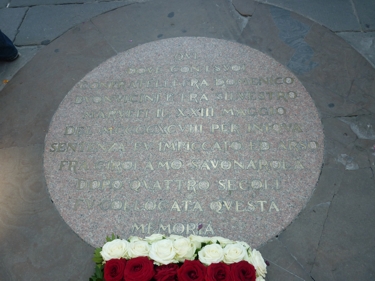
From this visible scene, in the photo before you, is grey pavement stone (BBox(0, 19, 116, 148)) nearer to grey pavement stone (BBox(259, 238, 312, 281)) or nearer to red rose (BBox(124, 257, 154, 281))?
red rose (BBox(124, 257, 154, 281))

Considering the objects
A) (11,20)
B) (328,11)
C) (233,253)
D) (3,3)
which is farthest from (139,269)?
(3,3)

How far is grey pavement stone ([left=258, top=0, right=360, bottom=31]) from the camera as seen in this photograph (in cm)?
477

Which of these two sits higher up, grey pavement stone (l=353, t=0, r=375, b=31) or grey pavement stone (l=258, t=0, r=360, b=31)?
grey pavement stone (l=258, t=0, r=360, b=31)

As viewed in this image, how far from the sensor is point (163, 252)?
7.08ft

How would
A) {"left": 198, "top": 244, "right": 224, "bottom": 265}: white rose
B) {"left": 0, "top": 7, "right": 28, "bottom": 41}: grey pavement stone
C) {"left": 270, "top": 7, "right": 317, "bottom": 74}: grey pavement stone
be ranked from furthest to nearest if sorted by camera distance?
{"left": 0, "top": 7, "right": 28, "bottom": 41}: grey pavement stone → {"left": 270, "top": 7, "right": 317, "bottom": 74}: grey pavement stone → {"left": 198, "top": 244, "right": 224, "bottom": 265}: white rose

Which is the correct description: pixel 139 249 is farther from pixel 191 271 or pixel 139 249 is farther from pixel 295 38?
pixel 295 38

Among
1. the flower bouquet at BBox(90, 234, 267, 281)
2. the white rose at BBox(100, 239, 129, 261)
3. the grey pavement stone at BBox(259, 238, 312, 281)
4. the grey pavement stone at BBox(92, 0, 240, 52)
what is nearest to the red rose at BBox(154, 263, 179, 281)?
the flower bouquet at BBox(90, 234, 267, 281)

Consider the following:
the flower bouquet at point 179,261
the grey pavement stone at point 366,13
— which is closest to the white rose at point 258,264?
the flower bouquet at point 179,261

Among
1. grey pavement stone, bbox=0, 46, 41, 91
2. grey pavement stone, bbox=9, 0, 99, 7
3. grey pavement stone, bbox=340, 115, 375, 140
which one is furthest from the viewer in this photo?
grey pavement stone, bbox=9, 0, 99, 7

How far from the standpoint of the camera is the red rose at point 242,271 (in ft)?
6.61

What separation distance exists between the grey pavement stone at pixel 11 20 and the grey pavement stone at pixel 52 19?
9 centimetres

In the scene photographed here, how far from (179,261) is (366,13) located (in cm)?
451

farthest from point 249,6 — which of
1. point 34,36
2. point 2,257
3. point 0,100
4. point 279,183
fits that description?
point 2,257

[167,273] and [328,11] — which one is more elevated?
[167,273]
